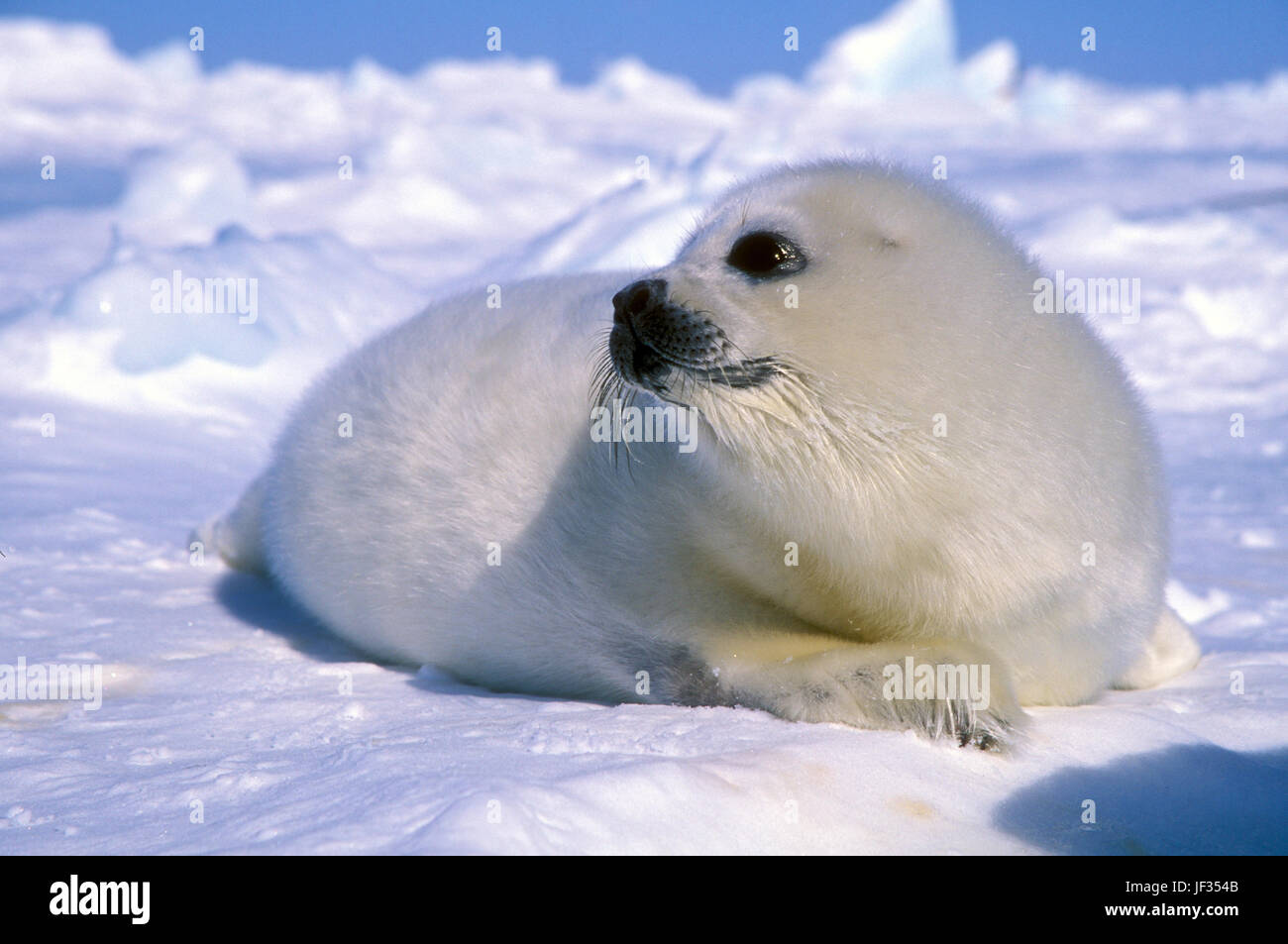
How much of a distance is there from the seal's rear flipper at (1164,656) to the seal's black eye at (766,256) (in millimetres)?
1352

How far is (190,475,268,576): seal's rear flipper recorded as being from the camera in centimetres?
426

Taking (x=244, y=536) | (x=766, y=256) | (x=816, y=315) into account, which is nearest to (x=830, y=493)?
(x=816, y=315)

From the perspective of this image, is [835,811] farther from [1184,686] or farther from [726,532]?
[1184,686]

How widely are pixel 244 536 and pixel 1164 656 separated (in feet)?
Answer: 9.88

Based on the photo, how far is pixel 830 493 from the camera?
93.8 inches

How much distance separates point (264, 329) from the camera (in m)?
8.14

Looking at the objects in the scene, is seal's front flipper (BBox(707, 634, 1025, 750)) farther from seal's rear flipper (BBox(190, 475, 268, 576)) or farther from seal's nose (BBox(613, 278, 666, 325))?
seal's rear flipper (BBox(190, 475, 268, 576))

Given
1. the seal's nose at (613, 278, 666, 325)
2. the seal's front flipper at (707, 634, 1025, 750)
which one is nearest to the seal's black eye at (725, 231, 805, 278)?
the seal's nose at (613, 278, 666, 325)

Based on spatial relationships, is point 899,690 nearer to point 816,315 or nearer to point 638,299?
point 816,315

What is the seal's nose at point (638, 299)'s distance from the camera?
7.97ft

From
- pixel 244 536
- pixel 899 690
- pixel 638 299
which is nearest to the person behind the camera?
pixel 899 690

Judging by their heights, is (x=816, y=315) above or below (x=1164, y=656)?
above
